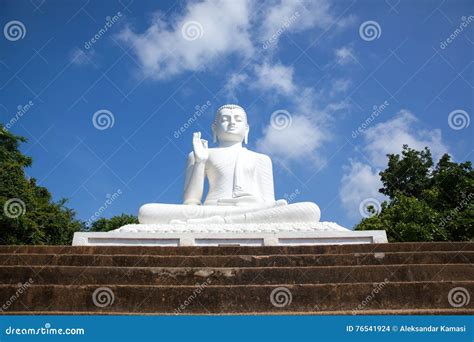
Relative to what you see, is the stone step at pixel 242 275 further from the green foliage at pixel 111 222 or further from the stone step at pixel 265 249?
the green foliage at pixel 111 222

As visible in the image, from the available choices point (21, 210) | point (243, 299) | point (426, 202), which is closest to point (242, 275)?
point (243, 299)

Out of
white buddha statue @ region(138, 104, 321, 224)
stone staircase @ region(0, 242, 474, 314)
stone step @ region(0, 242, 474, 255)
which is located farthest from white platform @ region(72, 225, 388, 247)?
stone staircase @ region(0, 242, 474, 314)

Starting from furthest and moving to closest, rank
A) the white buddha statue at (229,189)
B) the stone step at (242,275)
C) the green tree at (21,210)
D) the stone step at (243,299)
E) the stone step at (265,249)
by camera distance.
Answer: the green tree at (21,210), the white buddha statue at (229,189), the stone step at (265,249), the stone step at (242,275), the stone step at (243,299)

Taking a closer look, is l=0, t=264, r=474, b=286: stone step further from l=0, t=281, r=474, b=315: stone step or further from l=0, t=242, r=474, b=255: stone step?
l=0, t=242, r=474, b=255: stone step

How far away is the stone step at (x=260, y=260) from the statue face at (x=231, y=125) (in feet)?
25.3

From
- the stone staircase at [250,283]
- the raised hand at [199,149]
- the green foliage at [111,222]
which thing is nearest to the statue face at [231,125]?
the raised hand at [199,149]

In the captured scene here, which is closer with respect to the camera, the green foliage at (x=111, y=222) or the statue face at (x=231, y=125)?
the statue face at (x=231, y=125)

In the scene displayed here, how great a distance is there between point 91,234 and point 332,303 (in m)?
6.46

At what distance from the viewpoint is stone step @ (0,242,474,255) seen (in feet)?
28.3

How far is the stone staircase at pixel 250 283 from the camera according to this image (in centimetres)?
636

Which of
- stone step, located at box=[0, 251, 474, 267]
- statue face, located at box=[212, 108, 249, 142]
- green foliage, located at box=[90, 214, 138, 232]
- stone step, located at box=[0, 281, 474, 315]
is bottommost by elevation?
stone step, located at box=[0, 281, 474, 315]

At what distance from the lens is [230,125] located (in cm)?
1534

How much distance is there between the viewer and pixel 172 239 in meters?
11.0

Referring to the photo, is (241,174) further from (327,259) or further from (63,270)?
(63,270)
